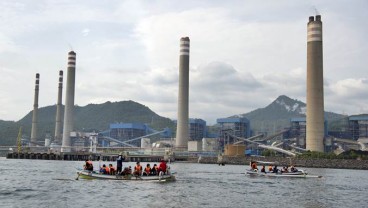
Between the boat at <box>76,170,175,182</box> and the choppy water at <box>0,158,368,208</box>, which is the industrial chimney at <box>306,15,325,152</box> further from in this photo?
the boat at <box>76,170,175,182</box>

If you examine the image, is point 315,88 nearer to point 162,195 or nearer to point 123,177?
point 123,177

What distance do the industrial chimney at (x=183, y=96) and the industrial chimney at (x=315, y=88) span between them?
169 ft

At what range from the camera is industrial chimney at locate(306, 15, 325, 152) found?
143625 millimetres

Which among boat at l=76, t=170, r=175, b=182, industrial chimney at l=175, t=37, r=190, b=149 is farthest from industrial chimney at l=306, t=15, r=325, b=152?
boat at l=76, t=170, r=175, b=182

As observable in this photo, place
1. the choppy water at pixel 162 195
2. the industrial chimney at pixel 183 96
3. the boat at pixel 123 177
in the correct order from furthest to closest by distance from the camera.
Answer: the industrial chimney at pixel 183 96, the boat at pixel 123 177, the choppy water at pixel 162 195

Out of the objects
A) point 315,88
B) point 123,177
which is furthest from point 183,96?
point 123,177

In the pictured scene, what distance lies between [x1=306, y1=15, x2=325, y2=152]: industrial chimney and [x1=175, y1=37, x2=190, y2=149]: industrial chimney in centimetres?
5156

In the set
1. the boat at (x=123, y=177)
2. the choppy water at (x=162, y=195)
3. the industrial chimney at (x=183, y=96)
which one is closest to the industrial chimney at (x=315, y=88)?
the industrial chimney at (x=183, y=96)

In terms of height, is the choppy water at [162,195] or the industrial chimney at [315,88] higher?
the industrial chimney at [315,88]

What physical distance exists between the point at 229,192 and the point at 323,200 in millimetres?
9242

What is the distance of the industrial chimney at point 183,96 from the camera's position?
181875 millimetres

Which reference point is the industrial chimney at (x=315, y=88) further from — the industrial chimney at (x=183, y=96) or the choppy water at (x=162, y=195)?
the choppy water at (x=162, y=195)

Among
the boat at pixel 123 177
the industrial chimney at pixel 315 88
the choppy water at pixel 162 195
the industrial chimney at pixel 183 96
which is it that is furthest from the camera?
the industrial chimney at pixel 183 96

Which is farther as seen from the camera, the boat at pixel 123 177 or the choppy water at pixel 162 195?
the boat at pixel 123 177
